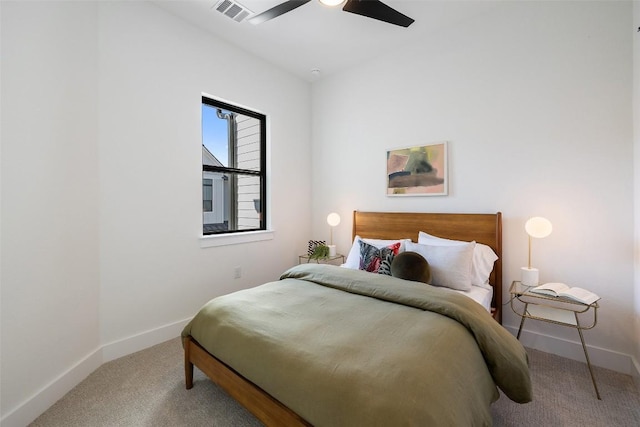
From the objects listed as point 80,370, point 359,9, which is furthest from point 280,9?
point 80,370

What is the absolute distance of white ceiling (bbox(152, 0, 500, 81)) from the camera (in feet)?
8.09

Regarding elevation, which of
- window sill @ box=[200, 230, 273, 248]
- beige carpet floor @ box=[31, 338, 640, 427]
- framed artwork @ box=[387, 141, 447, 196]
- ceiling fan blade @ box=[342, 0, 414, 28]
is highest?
ceiling fan blade @ box=[342, 0, 414, 28]

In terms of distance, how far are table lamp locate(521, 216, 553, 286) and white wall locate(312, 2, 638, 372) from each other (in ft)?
0.76

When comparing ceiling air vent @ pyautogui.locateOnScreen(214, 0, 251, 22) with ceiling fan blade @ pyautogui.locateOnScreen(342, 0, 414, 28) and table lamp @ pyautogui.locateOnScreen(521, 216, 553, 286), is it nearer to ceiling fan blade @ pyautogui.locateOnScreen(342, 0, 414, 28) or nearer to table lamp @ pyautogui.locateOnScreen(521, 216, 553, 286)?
ceiling fan blade @ pyautogui.locateOnScreen(342, 0, 414, 28)

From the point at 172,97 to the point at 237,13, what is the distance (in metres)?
0.96

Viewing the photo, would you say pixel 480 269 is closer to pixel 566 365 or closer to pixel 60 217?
pixel 566 365

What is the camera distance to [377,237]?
321 centimetres

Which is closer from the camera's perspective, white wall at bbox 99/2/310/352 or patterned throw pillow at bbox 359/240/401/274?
white wall at bbox 99/2/310/352

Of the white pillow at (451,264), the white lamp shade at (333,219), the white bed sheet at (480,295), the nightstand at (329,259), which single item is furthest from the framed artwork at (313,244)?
the white bed sheet at (480,295)

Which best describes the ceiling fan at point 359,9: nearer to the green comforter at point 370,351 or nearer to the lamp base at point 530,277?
the green comforter at point 370,351

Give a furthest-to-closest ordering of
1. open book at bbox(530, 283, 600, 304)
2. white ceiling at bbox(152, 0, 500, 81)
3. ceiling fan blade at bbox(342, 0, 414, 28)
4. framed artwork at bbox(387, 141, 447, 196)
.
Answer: framed artwork at bbox(387, 141, 447, 196) < white ceiling at bbox(152, 0, 500, 81) < ceiling fan blade at bbox(342, 0, 414, 28) < open book at bbox(530, 283, 600, 304)

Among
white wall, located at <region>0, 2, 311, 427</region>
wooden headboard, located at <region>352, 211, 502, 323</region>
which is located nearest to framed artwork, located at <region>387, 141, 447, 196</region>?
wooden headboard, located at <region>352, 211, 502, 323</region>

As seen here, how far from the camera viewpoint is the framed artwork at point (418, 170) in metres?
2.83

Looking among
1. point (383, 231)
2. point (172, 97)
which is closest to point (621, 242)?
point (383, 231)
